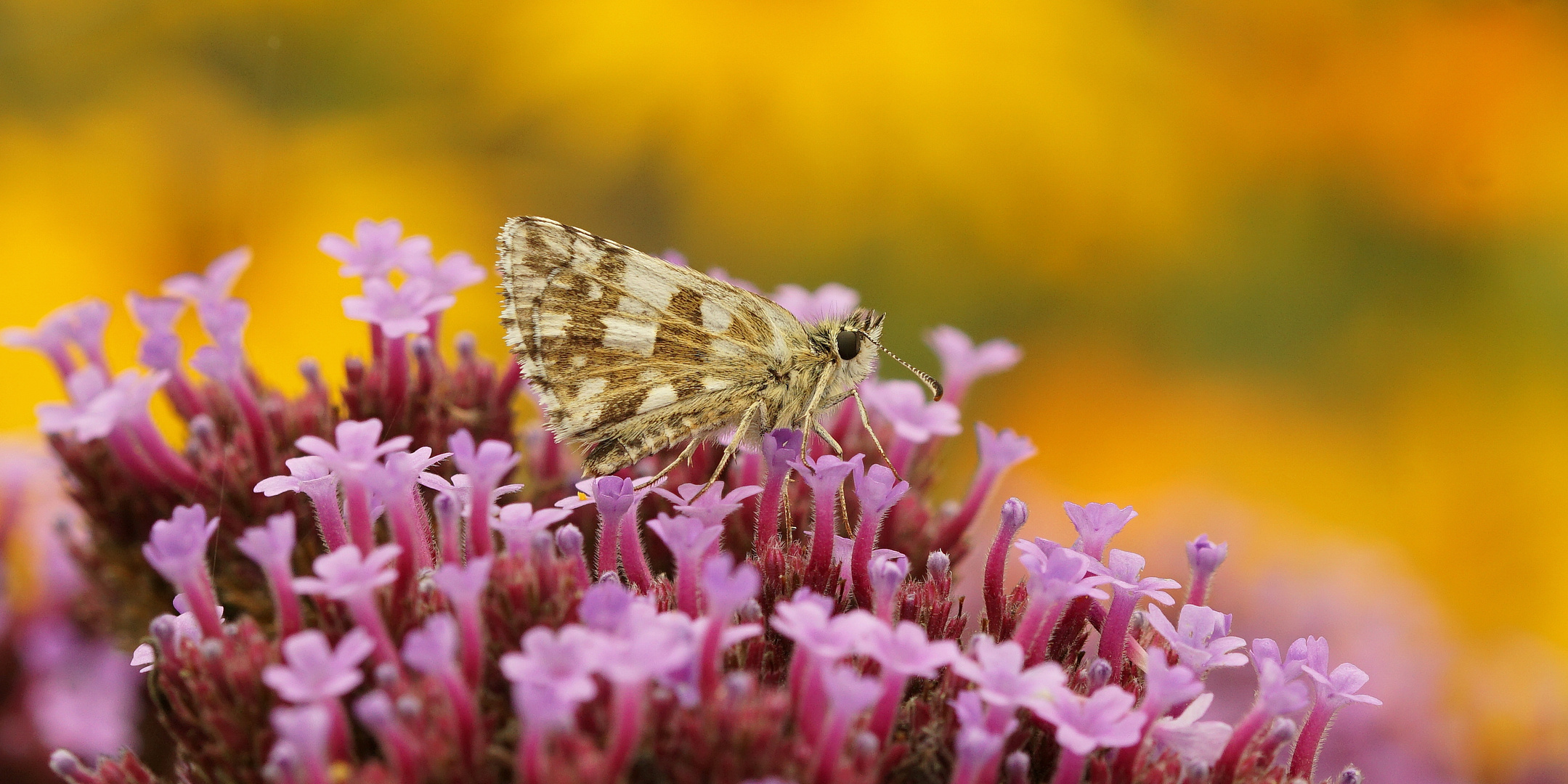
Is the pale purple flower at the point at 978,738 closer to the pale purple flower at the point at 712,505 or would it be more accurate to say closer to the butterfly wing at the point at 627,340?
the pale purple flower at the point at 712,505

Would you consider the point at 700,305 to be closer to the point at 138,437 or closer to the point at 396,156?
the point at 138,437

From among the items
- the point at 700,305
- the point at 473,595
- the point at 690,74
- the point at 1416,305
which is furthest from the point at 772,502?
the point at 1416,305

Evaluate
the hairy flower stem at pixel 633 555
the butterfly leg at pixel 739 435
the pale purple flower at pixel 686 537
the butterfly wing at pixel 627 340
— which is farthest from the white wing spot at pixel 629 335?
the pale purple flower at pixel 686 537

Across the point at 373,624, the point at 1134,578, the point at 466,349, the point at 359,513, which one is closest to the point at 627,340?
the point at 466,349

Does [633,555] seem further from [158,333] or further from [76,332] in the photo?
[76,332]

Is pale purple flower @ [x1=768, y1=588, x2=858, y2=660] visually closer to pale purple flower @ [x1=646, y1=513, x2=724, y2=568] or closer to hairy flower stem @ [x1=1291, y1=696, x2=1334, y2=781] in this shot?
pale purple flower @ [x1=646, y1=513, x2=724, y2=568]
